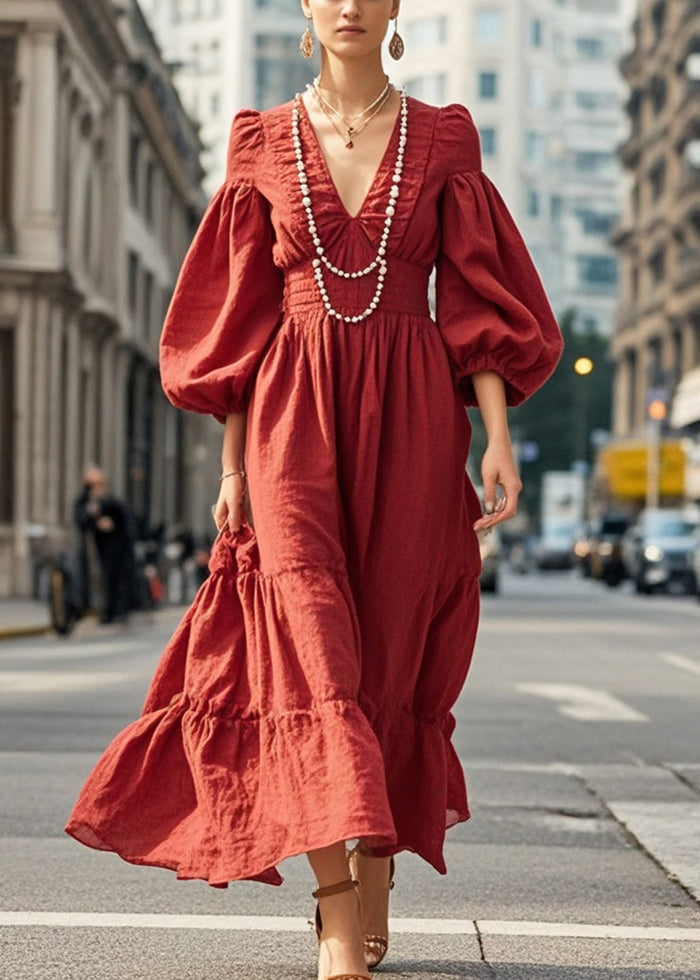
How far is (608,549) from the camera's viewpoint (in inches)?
2235

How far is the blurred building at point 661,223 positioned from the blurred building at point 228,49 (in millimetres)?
30847

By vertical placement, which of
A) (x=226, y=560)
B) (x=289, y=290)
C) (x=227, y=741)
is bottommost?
(x=227, y=741)

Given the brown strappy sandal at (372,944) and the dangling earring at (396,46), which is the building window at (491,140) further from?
the brown strappy sandal at (372,944)

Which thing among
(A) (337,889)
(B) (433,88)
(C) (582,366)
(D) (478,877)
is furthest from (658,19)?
(A) (337,889)

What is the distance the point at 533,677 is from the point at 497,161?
453 feet

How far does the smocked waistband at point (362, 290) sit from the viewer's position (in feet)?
15.2

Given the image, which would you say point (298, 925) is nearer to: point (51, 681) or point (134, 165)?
point (51, 681)

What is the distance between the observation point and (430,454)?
4586 mm

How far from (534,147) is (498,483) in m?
151

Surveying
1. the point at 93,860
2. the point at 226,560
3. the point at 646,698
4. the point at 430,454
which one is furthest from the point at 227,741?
Answer: the point at 646,698

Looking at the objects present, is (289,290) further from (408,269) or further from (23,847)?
(23,847)

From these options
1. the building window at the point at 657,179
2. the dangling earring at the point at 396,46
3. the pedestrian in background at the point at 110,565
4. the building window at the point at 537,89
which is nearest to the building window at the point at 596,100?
the building window at the point at 537,89

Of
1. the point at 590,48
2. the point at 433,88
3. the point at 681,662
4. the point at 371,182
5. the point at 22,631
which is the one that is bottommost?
the point at 22,631

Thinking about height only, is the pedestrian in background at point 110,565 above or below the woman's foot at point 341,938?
below
